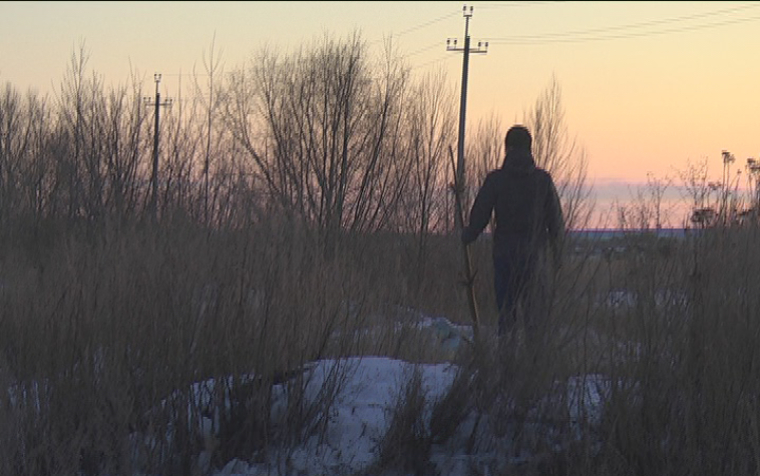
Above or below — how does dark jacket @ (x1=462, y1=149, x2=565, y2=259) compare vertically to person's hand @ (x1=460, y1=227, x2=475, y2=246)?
above

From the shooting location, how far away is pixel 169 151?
15.1m

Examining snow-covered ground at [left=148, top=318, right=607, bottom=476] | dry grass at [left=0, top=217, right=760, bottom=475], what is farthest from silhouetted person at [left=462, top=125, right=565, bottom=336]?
snow-covered ground at [left=148, top=318, right=607, bottom=476]

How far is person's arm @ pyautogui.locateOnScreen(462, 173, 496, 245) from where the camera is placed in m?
7.62

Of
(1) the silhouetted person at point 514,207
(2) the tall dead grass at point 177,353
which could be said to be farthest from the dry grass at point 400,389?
(1) the silhouetted person at point 514,207

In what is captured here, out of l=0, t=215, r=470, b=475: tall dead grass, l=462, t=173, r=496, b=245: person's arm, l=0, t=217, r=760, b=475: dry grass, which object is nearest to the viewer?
l=0, t=217, r=760, b=475: dry grass

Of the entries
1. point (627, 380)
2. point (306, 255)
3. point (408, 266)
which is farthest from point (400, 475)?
point (408, 266)

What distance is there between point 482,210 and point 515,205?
0.90 feet

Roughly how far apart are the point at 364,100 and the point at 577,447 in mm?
14073

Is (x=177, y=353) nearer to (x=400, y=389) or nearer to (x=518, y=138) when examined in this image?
(x=400, y=389)

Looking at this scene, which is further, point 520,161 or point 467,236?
point 467,236

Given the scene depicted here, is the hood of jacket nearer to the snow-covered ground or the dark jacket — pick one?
the dark jacket

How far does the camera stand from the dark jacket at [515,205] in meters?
7.39

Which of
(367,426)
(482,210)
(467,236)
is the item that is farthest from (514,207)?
(367,426)

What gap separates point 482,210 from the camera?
767 cm
